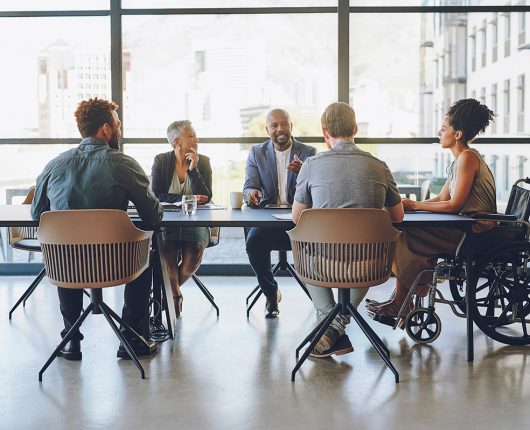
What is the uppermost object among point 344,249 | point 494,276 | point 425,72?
point 425,72

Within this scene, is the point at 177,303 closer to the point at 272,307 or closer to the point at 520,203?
the point at 272,307

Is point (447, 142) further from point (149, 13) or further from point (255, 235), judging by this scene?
point (149, 13)

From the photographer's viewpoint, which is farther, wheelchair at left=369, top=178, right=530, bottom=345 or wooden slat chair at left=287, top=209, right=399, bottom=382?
wheelchair at left=369, top=178, right=530, bottom=345

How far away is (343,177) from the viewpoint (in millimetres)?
3623

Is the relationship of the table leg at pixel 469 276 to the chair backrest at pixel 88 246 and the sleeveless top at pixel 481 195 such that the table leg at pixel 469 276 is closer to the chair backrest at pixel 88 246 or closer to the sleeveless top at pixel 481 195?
the sleeveless top at pixel 481 195

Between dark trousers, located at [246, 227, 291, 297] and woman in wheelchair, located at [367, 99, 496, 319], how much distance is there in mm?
810

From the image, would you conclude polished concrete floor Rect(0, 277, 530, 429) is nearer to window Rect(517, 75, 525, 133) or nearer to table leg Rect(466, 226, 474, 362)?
table leg Rect(466, 226, 474, 362)

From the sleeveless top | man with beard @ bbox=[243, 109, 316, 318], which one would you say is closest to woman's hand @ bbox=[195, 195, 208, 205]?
man with beard @ bbox=[243, 109, 316, 318]

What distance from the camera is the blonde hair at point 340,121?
3732mm

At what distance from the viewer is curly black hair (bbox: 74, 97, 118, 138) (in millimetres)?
3754

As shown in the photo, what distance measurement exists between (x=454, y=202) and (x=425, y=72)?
250 centimetres

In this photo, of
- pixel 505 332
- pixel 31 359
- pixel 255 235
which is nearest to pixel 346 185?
pixel 255 235

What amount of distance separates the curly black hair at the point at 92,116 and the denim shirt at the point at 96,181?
63mm

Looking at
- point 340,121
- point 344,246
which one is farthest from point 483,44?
point 344,246
